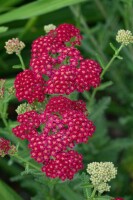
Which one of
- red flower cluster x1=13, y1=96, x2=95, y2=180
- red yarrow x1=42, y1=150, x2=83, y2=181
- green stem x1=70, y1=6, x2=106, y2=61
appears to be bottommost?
red yarrow x1=42, y1=150, x2=83, y2=181

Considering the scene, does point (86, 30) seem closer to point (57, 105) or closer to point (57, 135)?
point (57, 105)

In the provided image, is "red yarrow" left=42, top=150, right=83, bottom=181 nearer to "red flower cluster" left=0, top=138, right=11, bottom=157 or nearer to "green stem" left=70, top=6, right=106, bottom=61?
"red flower cluster" left=0, top=138, right=11, bottom=157

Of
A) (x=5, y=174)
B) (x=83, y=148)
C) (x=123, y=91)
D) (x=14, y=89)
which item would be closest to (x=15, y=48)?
(x=14, y=89)

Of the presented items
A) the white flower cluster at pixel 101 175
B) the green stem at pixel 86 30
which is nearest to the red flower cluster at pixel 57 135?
the white flower cluster at pixel 101 175

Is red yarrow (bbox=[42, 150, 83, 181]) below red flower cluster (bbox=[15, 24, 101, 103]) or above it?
below

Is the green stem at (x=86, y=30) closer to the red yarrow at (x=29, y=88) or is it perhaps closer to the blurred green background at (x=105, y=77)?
the blurred green background at (x=105, y=77)

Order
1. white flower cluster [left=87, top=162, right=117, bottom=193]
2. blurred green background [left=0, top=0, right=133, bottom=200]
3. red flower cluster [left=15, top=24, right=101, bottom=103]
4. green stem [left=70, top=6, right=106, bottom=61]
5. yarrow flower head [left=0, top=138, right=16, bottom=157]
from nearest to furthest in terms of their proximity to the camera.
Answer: white flower cluster [left=87, top=162, right=117, bottom=193] < yarrow flower head [left=0, top=138, right=16, bottom=157] < red flower cluster [left=15, top=24, right=101, bottom=103] < blurred green background [left=0, top=0, right=133, bottom=200] < green stem [left=70, top=6, right=106, bottom=61]

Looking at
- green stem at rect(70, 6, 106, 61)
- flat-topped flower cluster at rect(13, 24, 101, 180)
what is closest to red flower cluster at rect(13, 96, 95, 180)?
flat-topped flower cluster at rect(13, 24, 101, 180)

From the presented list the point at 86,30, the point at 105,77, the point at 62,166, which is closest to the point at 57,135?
the point at 62,166
